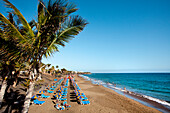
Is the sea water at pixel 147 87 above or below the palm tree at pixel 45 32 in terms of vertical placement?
below

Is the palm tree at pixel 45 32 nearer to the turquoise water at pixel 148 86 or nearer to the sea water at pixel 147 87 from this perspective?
the sea water at pixel 147 87

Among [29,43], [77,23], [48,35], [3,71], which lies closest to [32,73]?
[29,43]

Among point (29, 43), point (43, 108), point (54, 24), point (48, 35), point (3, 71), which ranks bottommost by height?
point (43, 108)

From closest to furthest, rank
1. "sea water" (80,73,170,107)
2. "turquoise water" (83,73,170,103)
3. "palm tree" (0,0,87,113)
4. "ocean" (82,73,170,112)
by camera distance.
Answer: "palm tree" (0,0,87,113)
"ocean" (82,73,170,112)
"sea water" (80,73,170,107)
"turquoise water" (83,73,170,103)

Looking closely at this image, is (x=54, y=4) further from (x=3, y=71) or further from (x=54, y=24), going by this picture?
(x=3, y=71)

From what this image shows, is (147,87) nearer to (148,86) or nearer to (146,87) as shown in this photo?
(146,87)

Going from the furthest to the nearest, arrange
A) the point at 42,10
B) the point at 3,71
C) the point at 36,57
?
the point at 3,71 < the point at 36,57 < the point at 42,10

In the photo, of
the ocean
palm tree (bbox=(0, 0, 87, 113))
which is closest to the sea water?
the ocean

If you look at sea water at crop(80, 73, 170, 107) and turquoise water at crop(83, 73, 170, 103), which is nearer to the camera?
sea water at crop(80, 73, 170, 107)

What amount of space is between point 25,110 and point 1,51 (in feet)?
6.24

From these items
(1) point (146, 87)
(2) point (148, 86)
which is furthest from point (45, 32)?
(2) point (148, 86)

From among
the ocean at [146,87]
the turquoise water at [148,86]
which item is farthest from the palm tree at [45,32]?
the turquoise water at [148,86]

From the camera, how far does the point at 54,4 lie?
2.56 m

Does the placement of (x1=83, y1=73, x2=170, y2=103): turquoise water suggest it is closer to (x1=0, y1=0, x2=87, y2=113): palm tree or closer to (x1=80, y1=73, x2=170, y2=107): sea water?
(x1=80, y1=73, x2=170, y2=107): sea water
